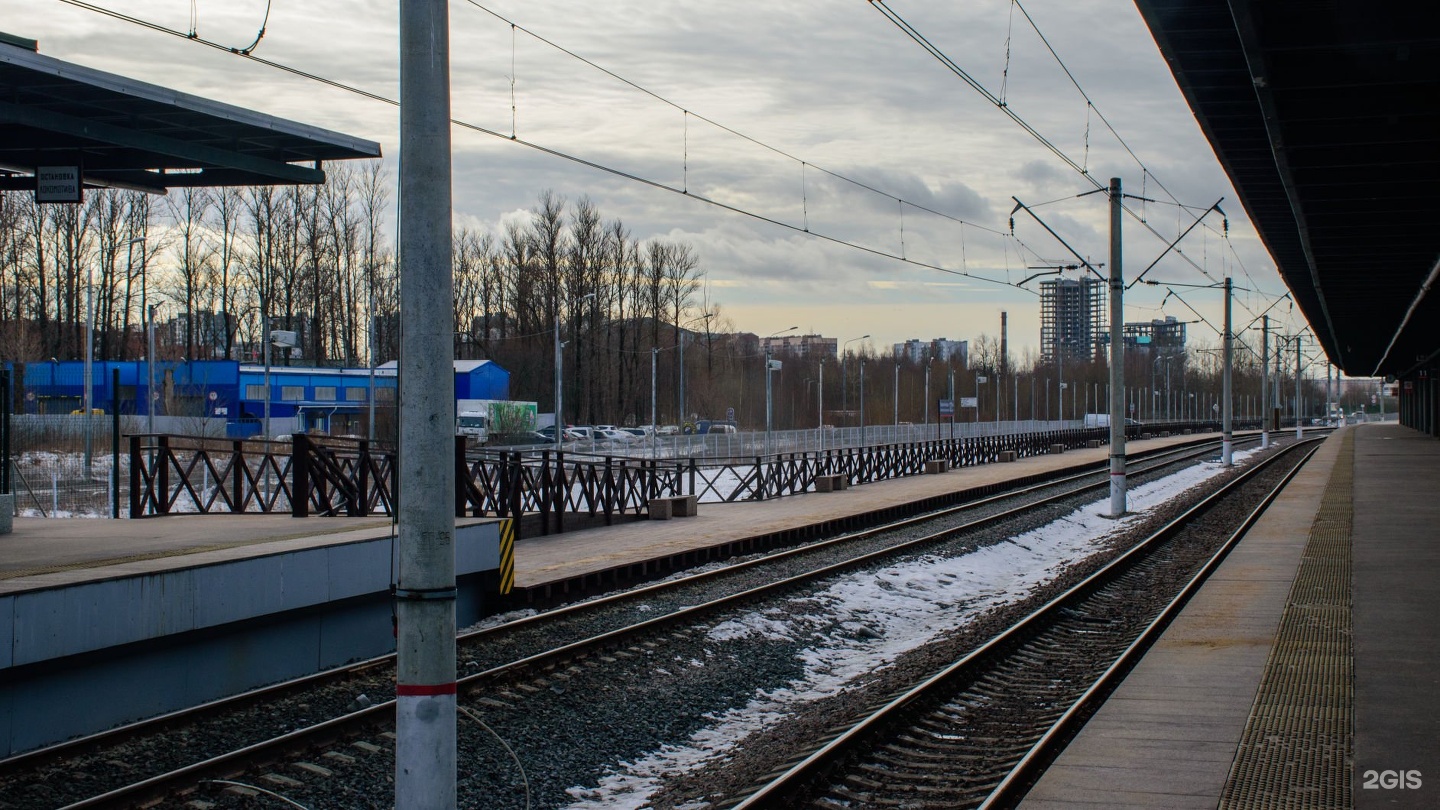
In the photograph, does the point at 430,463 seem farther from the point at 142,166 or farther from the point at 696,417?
the point at 696,417

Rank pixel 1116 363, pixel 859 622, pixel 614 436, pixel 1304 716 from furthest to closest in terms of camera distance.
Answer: pixel 614 436 → pixel 1116 363 → pixel 859 622 → pixel 1304 716

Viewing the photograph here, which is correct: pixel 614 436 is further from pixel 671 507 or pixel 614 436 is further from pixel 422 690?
pixel 422 690

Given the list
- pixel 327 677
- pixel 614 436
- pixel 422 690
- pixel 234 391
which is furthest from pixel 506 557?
pixel 614 436

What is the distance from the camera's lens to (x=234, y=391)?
64.6 meters

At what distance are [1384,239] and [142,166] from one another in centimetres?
2352

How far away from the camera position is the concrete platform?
7707 millimetres

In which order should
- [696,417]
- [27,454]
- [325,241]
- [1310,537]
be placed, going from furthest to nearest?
[696,417]
[325,241]
[27,454]
[1310,537]

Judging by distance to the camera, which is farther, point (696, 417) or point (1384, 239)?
point (696, 417)

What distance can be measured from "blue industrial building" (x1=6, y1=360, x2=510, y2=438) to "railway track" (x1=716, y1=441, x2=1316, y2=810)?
48.0 metres

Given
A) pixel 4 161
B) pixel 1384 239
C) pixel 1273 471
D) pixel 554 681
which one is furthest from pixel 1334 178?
pixel 1273 471

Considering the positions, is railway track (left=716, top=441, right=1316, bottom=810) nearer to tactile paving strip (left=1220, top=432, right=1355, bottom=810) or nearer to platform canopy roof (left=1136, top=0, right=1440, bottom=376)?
tactile paving strip (left=1220, top=432, right=1355, bottom=810)

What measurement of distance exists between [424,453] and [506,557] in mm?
9851

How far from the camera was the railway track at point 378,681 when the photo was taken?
8438 mm

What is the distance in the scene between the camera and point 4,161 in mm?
16203
